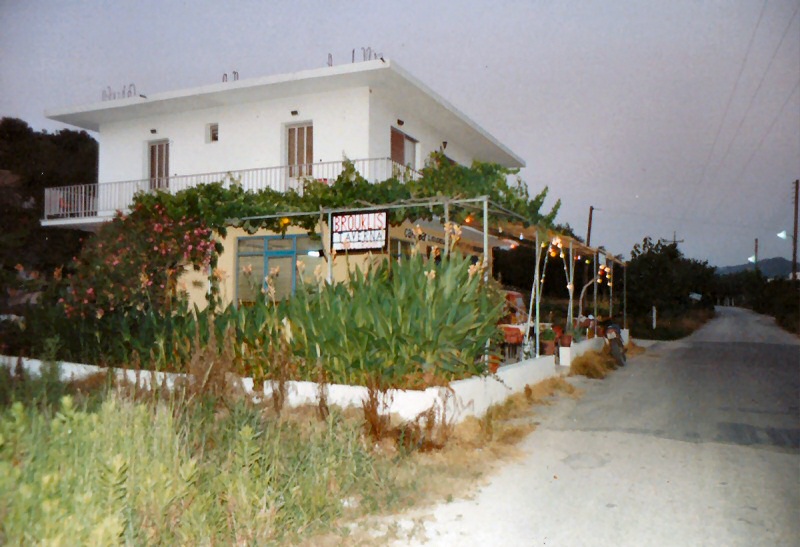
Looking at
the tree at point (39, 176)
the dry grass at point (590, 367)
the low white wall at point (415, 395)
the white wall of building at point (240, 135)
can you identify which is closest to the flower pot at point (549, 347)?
the dry grass at point (590, 367)

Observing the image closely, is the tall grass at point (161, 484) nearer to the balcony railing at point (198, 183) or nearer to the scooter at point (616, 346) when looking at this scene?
the balcony railing at point (198, 183)

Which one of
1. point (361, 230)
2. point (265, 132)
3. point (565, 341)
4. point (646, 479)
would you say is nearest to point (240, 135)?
point (265, 132)

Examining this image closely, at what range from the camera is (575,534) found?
441 centimetres

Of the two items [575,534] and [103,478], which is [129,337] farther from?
[575,534]

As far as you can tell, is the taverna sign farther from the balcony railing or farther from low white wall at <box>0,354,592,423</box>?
low white wall at <box>0,354,592,423</box>

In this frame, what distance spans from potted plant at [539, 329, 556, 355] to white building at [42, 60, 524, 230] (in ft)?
17.3

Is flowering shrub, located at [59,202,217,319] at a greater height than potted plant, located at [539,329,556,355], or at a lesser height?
greater

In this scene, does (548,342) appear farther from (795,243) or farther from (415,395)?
(795,243)

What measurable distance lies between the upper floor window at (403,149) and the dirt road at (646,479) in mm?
9288

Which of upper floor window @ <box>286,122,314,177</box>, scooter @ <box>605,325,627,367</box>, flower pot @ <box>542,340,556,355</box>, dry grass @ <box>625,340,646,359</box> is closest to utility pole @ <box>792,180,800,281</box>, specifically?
dry grass @ <box>625,340,646,359</box>

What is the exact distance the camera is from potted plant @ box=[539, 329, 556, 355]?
12.8 meters

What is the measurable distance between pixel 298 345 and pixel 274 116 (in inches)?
400

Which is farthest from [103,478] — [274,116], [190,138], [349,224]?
[190,138]

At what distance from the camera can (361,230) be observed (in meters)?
11.2
